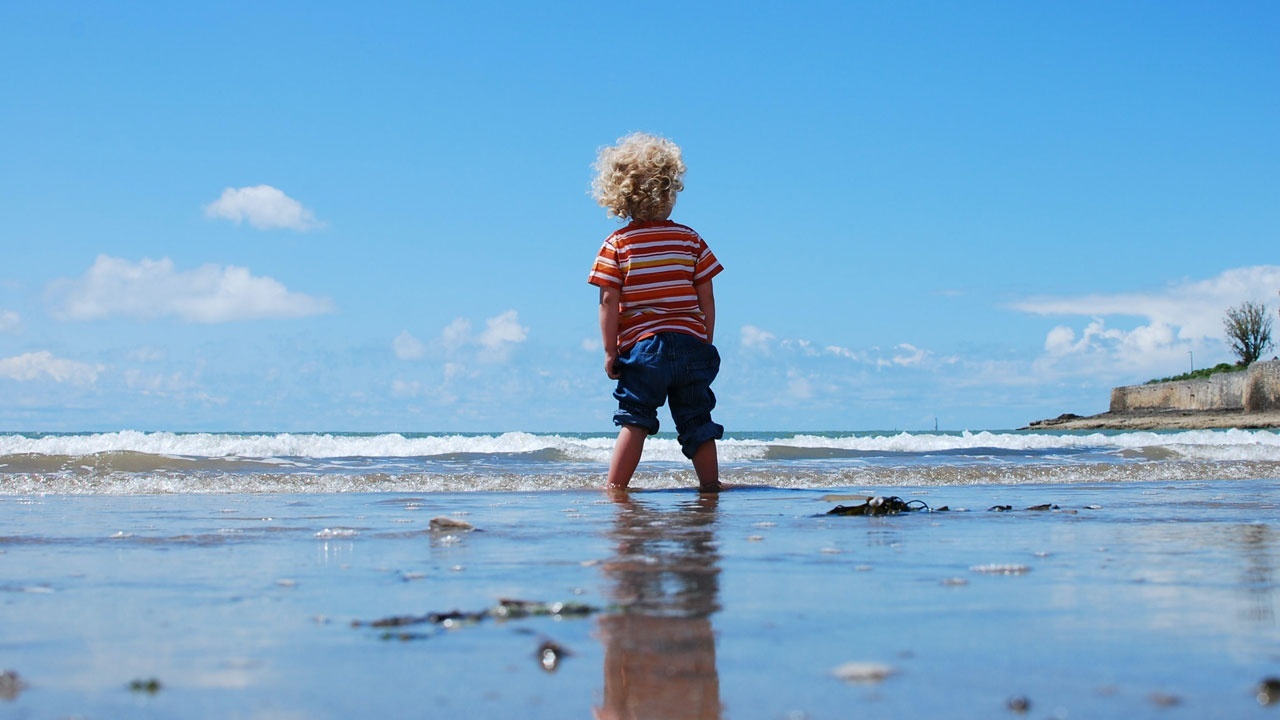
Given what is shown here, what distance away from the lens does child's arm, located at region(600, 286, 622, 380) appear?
520 cm

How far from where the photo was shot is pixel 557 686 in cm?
137

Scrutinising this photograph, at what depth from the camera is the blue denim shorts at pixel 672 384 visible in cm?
523

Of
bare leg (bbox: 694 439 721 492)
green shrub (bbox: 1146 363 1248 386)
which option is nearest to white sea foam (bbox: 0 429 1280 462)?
bare leg (bbox: 694 439 721 492)

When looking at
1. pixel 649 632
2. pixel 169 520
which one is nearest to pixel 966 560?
pixel 649 632

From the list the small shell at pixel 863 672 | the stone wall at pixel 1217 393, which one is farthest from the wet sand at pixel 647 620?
the stone wall at pixel 1217 393

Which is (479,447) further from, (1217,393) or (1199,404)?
(1199,404)

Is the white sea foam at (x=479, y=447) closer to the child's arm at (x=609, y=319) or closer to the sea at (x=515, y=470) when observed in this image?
the sea at (x=515, y=470)

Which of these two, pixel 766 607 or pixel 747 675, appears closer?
pixel 747 675

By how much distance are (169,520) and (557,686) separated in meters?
3.18

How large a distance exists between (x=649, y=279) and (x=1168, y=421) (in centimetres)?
6234

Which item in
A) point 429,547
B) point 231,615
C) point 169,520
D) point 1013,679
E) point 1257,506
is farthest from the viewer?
point 1257,506

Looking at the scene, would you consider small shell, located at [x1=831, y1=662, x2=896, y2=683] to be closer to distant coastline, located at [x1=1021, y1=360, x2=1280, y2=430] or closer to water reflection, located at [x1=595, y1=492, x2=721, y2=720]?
water reflection, located at [x1=595, y1=492, x2=721, y2=720]

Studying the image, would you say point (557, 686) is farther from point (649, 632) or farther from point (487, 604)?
point (487, 604)

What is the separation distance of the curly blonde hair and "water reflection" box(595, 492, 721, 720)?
2.52 m
